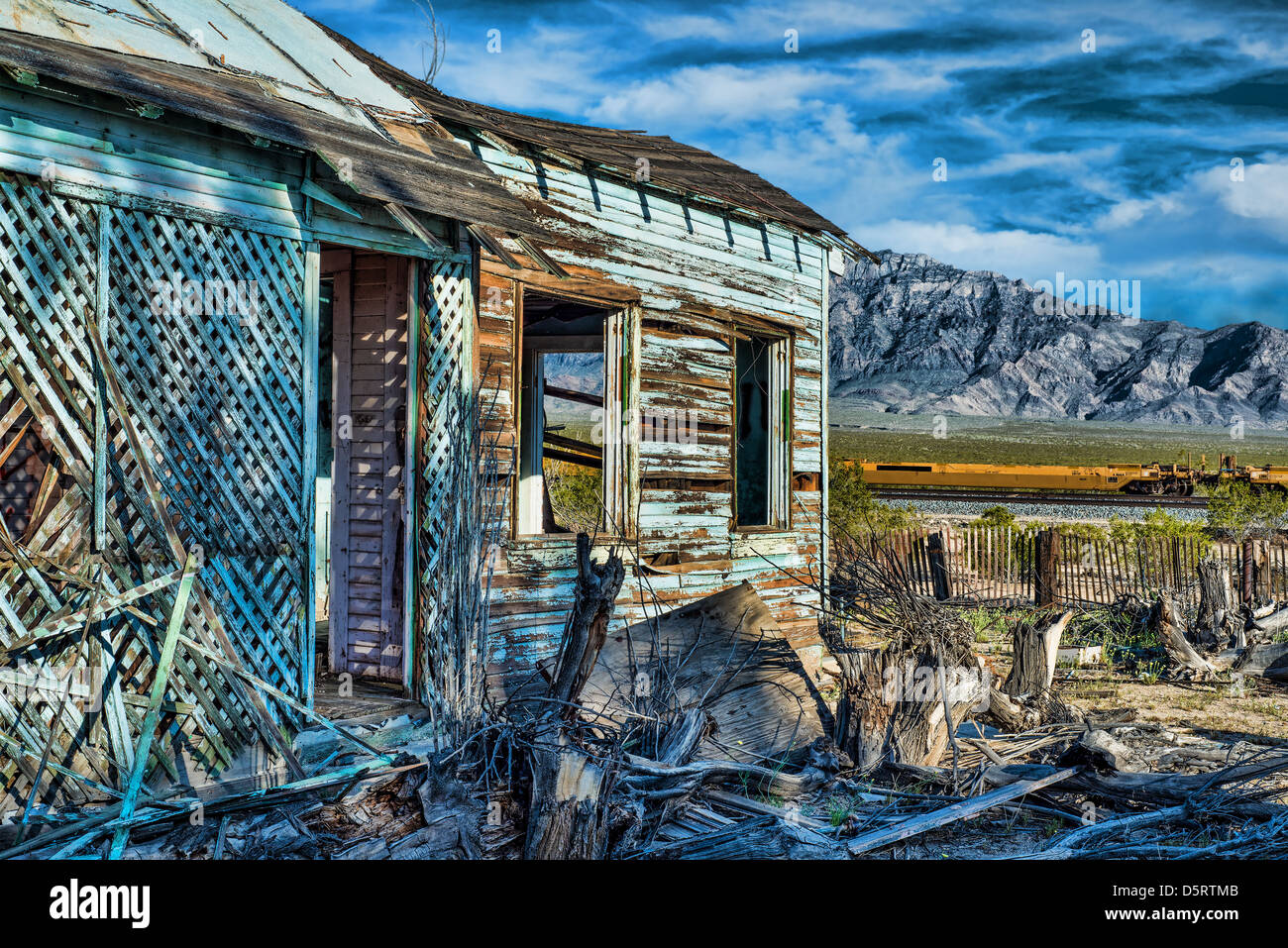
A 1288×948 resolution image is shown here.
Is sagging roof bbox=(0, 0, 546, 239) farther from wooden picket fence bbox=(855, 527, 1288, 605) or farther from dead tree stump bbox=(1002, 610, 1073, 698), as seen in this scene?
wooden picket fence bbox=(855, 527, 1288, 605)

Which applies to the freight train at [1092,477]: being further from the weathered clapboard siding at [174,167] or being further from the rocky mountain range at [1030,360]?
the rocky mountain range at [1030,360]

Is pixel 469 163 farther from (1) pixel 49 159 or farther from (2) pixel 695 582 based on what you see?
(2) pixel 695 582

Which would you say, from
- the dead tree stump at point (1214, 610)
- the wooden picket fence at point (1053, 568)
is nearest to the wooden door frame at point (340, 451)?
the wooden picket fence at point (1053, 568)

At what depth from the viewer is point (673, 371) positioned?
9930 mm

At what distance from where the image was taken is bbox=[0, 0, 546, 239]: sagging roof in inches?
211

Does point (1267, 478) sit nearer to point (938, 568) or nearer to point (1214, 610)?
point (938, 568)

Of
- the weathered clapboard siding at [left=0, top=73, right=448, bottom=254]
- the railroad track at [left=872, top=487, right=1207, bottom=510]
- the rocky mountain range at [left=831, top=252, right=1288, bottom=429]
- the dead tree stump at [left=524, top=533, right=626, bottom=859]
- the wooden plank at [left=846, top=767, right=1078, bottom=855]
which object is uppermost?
the rocky mountain range at [left=831, top=252, right=1288, bottom=429]

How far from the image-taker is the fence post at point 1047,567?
1490 centimetres

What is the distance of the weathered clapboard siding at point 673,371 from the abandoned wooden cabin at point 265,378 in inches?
1.3

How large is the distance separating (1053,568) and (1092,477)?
35932 millimetres

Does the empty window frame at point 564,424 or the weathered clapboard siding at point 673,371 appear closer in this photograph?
the weathered clapboard siding at point 673,371

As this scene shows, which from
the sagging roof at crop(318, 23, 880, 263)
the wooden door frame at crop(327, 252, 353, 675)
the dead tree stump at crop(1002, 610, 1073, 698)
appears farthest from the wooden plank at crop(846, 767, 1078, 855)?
the sagging roof at crop(318, 23, 880, 263)

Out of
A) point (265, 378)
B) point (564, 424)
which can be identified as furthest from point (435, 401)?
point (564, 424)

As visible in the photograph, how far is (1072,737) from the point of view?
21.8ft
